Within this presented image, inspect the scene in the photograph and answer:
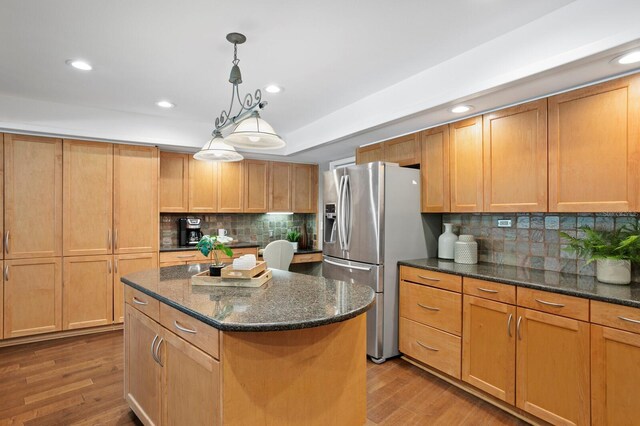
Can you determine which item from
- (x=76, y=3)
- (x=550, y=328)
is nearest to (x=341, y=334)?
(x=550, y=328)

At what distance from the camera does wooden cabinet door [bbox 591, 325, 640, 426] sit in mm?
1812

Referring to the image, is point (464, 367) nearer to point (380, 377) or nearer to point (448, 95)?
point (380, 377)

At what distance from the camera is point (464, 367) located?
2.66m

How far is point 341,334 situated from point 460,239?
6.26ft

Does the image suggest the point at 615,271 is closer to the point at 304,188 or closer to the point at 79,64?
the point at 79,64

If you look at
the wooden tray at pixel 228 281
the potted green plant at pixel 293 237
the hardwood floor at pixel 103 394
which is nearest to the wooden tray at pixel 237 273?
the wooden tray at pixel 228 281

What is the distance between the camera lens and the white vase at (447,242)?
3.28m

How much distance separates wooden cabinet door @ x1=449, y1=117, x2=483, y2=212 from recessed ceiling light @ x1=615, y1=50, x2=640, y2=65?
100 cm

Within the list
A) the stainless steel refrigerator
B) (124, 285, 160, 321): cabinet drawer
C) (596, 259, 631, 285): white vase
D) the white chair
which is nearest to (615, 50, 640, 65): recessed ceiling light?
(596, 259, 631, 285): white vase

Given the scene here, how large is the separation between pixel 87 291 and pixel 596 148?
474 cm

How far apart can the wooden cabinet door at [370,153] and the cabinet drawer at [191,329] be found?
270 centimetres

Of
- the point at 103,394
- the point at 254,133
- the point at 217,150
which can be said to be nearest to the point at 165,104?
the point at 217,150

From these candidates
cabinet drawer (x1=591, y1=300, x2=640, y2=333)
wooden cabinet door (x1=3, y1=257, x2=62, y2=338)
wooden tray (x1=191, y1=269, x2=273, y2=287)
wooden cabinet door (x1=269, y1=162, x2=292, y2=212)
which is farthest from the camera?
wooden cabinet door (x1=269, y1=162, x2=292, y2=212)

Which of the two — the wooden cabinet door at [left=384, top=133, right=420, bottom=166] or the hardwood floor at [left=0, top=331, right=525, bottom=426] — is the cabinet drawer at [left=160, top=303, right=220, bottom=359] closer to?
the hardwood floor at [left=0, top=331, right=525, bottom=426]
